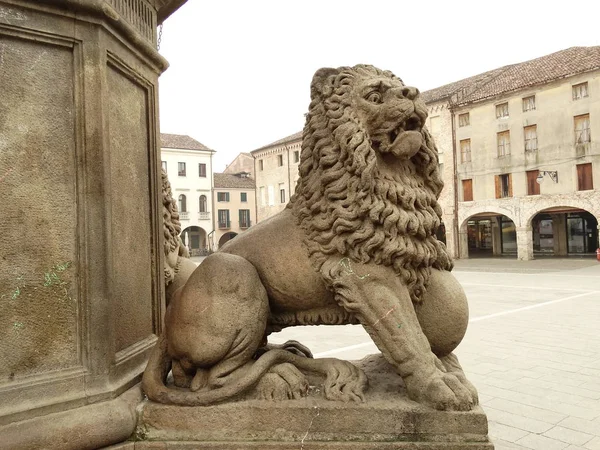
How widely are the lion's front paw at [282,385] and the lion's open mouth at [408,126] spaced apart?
3.41 ft

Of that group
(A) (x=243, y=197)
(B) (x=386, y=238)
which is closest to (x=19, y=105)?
(B) (x=386, y=238)

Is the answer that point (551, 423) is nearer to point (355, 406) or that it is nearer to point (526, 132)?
point (355, 406)

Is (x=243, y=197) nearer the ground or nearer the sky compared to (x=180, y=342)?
nearer the sky

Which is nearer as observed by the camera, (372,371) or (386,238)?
(386,238)

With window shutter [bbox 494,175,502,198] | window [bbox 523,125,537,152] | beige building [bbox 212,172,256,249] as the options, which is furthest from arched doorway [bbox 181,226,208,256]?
window [bbox 523,125,537,152]

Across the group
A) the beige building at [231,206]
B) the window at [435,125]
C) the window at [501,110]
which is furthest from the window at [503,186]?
the beige building at [231,206]

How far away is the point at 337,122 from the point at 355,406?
3.70ft

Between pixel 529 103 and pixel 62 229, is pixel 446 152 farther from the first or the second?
pixel 62 229

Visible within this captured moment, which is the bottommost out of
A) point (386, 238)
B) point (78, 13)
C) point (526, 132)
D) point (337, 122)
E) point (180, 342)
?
point (180, 342)

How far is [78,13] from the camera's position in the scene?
182cm

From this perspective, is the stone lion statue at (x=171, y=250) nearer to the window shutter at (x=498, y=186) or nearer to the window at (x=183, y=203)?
the window shutter at (x=498, y=186)

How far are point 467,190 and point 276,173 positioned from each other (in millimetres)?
13424

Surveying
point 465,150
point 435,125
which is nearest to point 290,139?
point 435,125

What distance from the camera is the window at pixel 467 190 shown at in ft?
76.9
